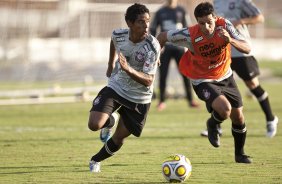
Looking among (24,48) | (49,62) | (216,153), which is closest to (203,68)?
(216,153)

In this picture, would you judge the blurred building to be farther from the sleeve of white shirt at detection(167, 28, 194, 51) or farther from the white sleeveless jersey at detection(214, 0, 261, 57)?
the sleeve of white shirt at detection(167, 28, 194, 51)

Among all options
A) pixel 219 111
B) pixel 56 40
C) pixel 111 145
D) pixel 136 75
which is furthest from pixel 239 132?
pixel 56 40

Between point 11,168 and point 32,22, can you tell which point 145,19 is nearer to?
point 11,168

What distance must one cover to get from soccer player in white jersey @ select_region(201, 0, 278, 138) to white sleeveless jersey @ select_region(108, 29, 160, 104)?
11.9 ft

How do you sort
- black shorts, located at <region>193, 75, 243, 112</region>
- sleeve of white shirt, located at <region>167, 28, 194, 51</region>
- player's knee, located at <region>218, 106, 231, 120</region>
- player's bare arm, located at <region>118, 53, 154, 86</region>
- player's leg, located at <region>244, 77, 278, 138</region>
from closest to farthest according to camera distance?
player's bare arm, located at <region>118, 53, 154, 86</region> < player's knee, located at <region>218, 106, 231, 120</region> < black shorts, located at <region>193, 75, 243, 112</region> < sleeve of white shirt, located at <region>167, 28, 194, 51</region> < player's leg, located at <region>244, 77, 278, 138</region>

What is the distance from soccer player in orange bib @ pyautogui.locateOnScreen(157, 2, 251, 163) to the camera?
9117 mm

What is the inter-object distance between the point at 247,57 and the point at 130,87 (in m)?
4.06

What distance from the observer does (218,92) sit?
927cm

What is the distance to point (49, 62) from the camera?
77.9 ft

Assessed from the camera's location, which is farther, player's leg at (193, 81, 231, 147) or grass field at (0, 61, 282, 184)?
player's leg at (193, 81, 231, 147)

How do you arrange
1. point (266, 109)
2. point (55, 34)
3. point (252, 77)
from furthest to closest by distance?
point (55, 34) → point (266, 109) → point (252, 77)

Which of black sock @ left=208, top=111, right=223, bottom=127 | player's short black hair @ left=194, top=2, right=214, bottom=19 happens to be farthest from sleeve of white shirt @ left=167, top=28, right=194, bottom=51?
black sock @ left=208, top=111, right=223, bottom=127

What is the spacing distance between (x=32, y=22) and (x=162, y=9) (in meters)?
5.65

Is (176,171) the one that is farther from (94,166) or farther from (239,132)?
(239,132)
